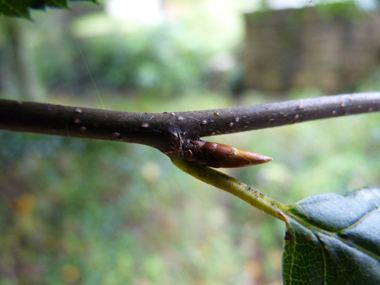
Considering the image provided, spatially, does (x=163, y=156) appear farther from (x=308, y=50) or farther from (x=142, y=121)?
(x=308, y=50)

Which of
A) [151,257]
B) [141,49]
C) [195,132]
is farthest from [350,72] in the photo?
[195,132]

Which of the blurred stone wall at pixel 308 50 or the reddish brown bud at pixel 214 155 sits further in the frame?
the blurred stone wall at pixel 308 50

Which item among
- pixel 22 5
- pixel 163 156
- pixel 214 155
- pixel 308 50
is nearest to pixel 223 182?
pixel 214 155

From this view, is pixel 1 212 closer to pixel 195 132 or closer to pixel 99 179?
pixel 99 179

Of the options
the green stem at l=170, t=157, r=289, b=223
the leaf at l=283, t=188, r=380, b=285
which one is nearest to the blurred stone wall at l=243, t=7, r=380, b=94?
the leaf at l=283, t=188, r=380, b=285

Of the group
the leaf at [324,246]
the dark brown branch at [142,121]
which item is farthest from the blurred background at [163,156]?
the leaf at [324,246]

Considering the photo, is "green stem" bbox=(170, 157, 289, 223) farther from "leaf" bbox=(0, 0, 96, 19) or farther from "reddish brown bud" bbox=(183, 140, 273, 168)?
"leaf" bbox=(0, 0, 96, 19)

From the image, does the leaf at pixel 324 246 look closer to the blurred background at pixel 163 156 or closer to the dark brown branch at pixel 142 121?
the dark brown branch at pixel 142 121
